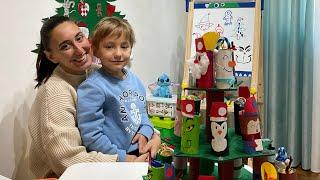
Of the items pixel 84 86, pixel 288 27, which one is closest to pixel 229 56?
pixel 84 86

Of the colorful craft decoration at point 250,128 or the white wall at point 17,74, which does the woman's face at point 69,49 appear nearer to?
the white wall at point 17,74

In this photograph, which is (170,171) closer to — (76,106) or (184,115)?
(184,115)

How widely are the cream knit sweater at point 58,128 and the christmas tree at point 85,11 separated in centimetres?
53

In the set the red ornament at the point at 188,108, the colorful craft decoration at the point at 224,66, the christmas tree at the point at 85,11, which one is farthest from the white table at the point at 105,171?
the christmas tree at the point at 85,11

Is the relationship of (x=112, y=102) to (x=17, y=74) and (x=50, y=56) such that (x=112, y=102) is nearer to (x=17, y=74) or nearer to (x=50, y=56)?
(x=50, y=56)

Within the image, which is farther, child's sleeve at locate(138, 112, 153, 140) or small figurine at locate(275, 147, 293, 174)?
child's sleeve at locate(138, 112, 153, 140)

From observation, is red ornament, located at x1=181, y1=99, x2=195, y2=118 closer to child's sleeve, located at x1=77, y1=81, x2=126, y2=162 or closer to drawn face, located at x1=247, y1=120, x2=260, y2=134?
drawn face, located at x1=247, y1=120, x2=260, y2=134

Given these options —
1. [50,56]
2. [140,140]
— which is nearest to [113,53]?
[50,56]

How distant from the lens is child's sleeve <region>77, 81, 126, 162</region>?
1461 millimetres

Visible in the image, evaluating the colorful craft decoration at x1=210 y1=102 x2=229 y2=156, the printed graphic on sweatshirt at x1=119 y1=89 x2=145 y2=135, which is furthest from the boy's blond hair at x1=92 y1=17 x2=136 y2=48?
the colorful craft decoration at x1=210 y1=102 x2=229 y2=156

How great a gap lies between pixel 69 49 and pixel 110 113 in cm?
32

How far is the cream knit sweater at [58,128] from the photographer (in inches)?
55.8

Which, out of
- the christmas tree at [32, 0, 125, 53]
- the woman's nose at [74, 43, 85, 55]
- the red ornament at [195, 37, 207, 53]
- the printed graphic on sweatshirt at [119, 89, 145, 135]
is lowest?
the printed graphic on sweatshirt at [119, 89, 145, 135]

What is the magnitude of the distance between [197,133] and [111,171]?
0.36 meters
